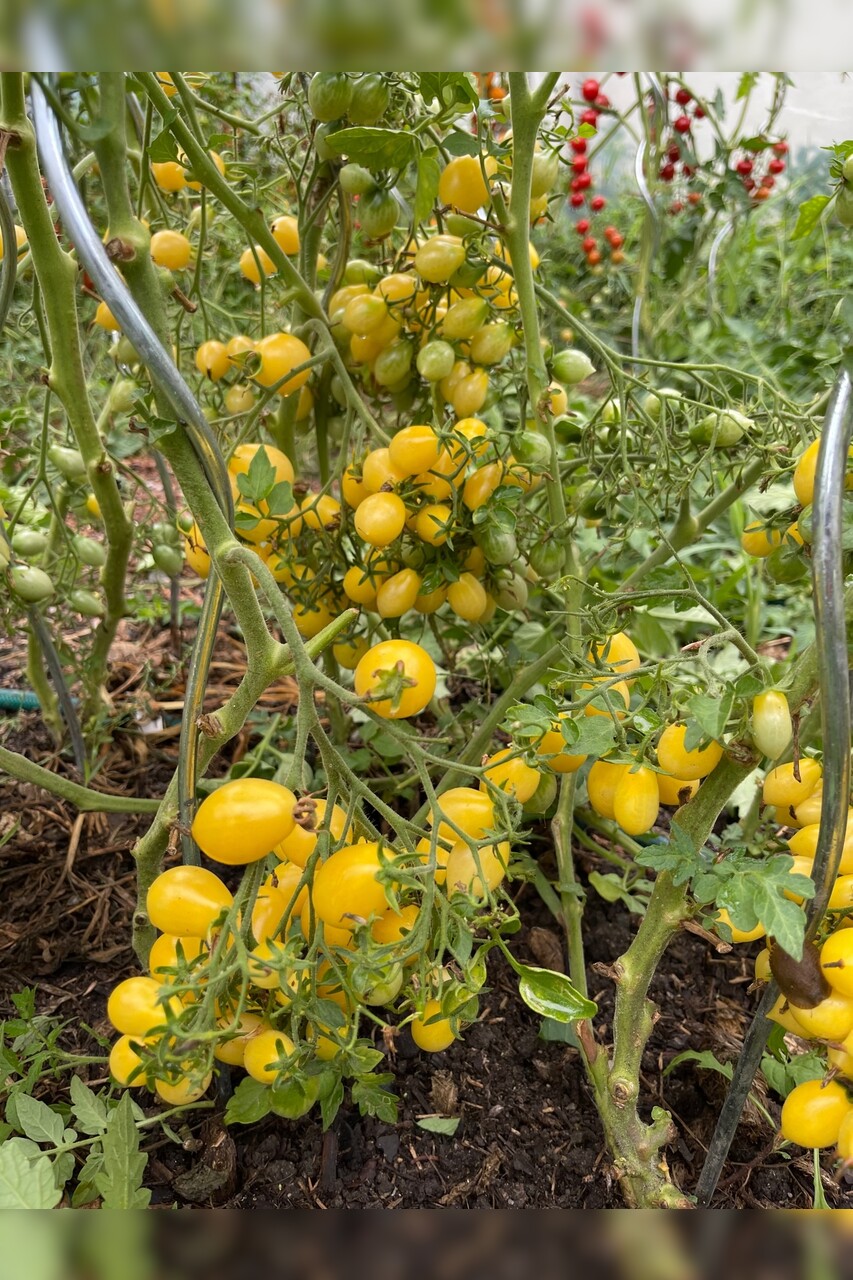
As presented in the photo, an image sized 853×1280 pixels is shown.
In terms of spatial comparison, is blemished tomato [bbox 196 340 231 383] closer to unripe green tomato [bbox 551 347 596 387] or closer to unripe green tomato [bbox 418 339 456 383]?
unripe green tomato [bbox 418 339 456 383]

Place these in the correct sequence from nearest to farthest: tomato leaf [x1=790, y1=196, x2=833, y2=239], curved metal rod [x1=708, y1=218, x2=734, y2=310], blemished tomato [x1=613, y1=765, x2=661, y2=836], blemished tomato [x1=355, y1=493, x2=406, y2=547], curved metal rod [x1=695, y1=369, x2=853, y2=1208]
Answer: curved metal rod [x1=695, y1=369, x2=853, y2=1208] < blemished tomato [x1=613, y1=765, x2=661, y2=836] < blemished tomato [x1=355, y1=493, x2=406, y2=547] < tomato leaf [x1=790, y1=196, x2=833, y2=239] < curved metal rod [x1=708, y1=218, x2=734, y2=310]

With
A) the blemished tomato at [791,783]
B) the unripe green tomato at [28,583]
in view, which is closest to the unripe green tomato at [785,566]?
the blemished tomato at [791,783]

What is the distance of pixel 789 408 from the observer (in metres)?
0.81

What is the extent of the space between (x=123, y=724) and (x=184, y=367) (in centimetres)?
55

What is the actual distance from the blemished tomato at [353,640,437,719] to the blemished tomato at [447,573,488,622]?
220 millimetres

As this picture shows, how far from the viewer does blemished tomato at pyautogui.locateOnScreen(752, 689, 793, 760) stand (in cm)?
54

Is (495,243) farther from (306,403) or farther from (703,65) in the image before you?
(703,65)

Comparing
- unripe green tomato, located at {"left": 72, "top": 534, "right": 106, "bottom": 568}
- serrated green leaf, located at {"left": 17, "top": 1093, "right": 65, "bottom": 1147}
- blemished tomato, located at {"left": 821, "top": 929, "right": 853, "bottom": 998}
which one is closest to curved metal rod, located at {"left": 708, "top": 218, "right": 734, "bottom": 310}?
unripe green tomato, located at {"left": 72, "top": 534, "right": 106, "bottom": 568}

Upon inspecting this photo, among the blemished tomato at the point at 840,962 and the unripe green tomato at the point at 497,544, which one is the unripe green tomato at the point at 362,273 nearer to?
the unripe green tomato at the point at 497,544

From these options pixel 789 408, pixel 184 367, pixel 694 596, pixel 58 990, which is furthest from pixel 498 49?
pixel 58 990

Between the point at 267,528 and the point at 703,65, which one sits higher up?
the point at 703,65

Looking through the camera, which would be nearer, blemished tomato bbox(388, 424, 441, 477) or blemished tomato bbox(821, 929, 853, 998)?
blemished tomato bbox(821, 929, 853, 998)

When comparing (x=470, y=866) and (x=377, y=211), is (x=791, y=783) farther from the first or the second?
(x=377, y=211)

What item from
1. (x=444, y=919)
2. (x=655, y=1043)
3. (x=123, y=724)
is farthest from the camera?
(x=123, y=724)
